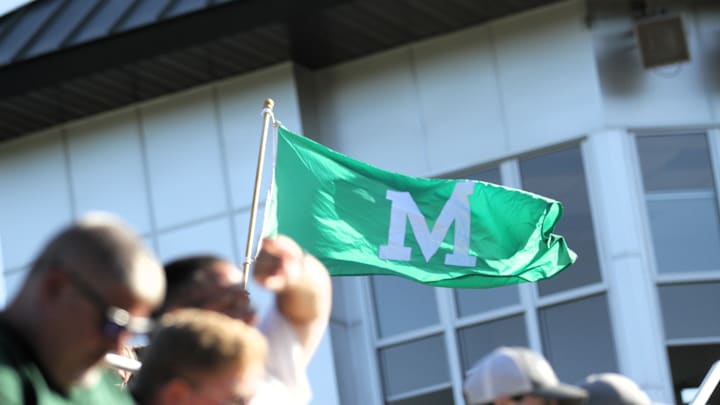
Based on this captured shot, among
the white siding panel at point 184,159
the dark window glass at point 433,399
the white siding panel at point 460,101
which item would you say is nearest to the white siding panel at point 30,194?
the white siding panel at point 184,159

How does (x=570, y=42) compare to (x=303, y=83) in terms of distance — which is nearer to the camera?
(x=570, y=42)

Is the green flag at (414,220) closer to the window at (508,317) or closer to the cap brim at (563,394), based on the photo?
the window at (508,317)

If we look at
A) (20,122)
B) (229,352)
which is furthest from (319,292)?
(20,122)

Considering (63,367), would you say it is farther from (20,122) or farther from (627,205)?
(20,122)

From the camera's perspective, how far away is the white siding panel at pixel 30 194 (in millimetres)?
16906

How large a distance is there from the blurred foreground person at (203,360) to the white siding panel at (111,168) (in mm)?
12577

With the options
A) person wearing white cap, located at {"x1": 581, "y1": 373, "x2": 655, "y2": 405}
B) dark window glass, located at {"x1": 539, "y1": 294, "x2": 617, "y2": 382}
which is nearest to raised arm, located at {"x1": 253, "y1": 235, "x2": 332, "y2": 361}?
person wearing white cap, located at {"x1": 581, "y1": 373, "x2": 655, "y2": 405}

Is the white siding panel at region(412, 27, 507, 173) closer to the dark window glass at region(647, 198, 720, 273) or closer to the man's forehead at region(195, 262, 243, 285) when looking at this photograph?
the dark window glass at region(647, 198, 720, 273)

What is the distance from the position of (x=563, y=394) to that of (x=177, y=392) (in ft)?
4.68

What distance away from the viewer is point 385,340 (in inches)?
614

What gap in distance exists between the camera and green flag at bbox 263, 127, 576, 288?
1052 centimetres

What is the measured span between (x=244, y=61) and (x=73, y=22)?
161 cm

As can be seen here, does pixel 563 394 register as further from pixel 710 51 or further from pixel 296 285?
pixel 710 51

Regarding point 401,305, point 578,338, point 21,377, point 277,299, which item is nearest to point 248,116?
point 401,305
